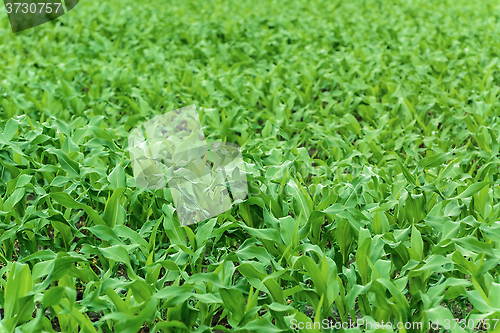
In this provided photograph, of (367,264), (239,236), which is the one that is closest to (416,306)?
(367,264)

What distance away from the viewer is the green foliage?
1874mm

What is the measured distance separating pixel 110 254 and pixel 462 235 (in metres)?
1.65

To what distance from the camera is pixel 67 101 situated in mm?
4051

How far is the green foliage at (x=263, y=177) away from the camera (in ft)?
6.15

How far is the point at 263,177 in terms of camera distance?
252cm
